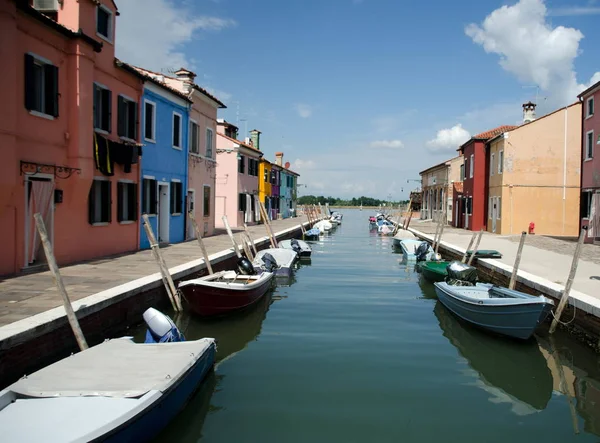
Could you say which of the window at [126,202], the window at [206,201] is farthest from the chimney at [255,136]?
the window at [126,202]

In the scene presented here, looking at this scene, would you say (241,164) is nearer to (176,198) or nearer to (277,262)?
(176,198)

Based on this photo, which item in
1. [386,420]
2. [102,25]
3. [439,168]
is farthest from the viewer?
[439,168]

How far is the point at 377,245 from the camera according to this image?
106 feet

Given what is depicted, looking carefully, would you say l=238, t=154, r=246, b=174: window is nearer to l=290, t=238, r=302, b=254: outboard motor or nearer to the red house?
l=290, t=238, r=302, b=254: outboard motor

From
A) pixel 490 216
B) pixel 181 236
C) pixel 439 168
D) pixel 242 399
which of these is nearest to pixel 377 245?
pixel 490 216

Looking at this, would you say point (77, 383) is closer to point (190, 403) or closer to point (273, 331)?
point (190, 403)

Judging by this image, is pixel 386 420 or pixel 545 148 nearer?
pixel 386 420

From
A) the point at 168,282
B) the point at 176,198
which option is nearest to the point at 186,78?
the point at 176,198

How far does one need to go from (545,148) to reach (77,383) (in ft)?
91.9

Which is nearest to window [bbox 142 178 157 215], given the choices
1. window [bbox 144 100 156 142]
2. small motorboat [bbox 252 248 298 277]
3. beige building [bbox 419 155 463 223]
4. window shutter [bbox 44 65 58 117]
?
window [bbox 144 100 156 142]

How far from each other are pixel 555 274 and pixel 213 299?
8731 mm

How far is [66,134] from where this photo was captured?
12.8 m

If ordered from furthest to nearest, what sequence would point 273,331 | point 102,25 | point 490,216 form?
1. point 490,216
2. point 102,25
3. point 273,331

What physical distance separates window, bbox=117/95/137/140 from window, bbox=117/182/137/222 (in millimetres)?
1576
